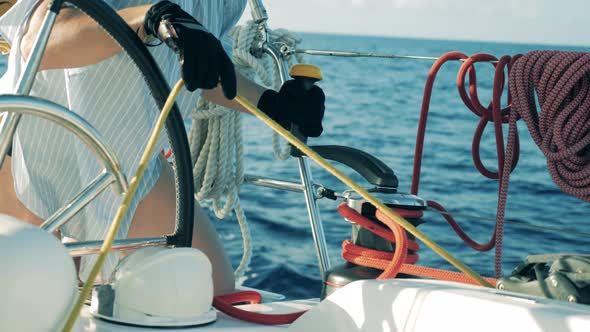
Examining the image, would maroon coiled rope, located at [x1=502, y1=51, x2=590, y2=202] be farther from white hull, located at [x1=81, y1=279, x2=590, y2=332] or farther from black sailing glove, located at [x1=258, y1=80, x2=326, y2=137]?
white hull, located at [x1=81, y1=279, x2=590, y2=332]

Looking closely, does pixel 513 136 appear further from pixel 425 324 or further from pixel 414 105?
pixel 414 105

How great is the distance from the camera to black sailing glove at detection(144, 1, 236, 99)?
126 cm

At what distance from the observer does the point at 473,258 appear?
16.0 feet

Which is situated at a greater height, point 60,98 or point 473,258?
point 60,98

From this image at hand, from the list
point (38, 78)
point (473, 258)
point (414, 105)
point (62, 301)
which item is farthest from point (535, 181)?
point (414, 105)

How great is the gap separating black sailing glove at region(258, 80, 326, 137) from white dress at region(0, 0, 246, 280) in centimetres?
24

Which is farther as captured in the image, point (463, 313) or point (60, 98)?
point (60, 98)

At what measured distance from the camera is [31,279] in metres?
1.00

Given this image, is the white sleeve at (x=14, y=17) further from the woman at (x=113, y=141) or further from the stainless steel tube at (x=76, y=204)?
the stainless steel tube at (x=76, y=204)

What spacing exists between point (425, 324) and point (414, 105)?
18.0m

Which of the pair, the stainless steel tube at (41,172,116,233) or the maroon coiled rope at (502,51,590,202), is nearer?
the stainless steel tube at (41,172,116,233)

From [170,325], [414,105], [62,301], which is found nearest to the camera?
[62,301]

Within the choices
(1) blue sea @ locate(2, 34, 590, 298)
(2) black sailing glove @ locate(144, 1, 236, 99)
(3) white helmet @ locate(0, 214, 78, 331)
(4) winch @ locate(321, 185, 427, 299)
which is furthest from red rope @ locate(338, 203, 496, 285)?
(3) white helmet @ locate(0, 214, 78, 331)

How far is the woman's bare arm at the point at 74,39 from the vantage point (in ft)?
4.85
